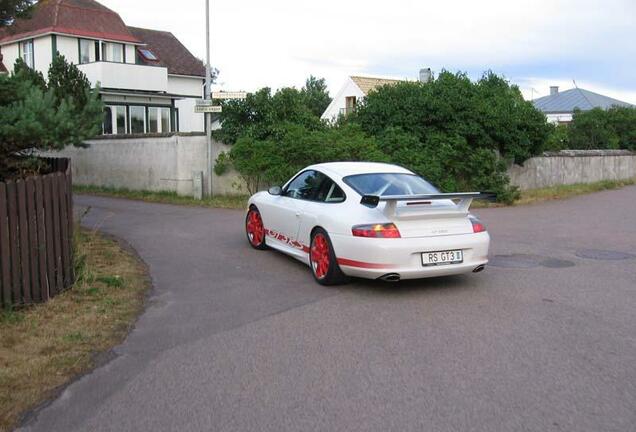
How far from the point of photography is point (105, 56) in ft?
114

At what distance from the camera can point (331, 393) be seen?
15.3ft

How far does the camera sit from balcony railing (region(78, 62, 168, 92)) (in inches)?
1225

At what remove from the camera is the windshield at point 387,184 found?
27.6 feet

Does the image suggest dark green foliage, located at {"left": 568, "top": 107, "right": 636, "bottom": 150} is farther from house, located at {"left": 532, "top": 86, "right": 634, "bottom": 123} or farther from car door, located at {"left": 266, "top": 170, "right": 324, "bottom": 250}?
car door, located at {"left": 266, "top": 170, "right": 324, "bottom": 250}

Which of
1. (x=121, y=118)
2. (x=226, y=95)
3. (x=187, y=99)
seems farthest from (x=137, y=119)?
(x=226, y=95)

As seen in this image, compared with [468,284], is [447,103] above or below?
above

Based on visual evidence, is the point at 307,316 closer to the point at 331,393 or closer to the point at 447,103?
the point at 331,393

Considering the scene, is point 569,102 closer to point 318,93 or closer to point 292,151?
point 318,93

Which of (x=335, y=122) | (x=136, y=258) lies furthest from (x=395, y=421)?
(x=335, y=122)

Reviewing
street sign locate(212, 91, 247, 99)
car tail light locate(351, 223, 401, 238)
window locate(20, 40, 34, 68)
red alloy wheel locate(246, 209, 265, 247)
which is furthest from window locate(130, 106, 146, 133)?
car tail light locate(351, 223, 401, 238)

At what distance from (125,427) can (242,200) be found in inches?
598

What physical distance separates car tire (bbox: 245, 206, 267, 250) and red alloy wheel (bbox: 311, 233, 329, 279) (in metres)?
2.33

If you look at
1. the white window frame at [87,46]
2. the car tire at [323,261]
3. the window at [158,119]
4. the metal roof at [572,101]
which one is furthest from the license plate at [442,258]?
the metal roof at [572,101]

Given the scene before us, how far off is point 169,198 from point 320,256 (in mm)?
12274
